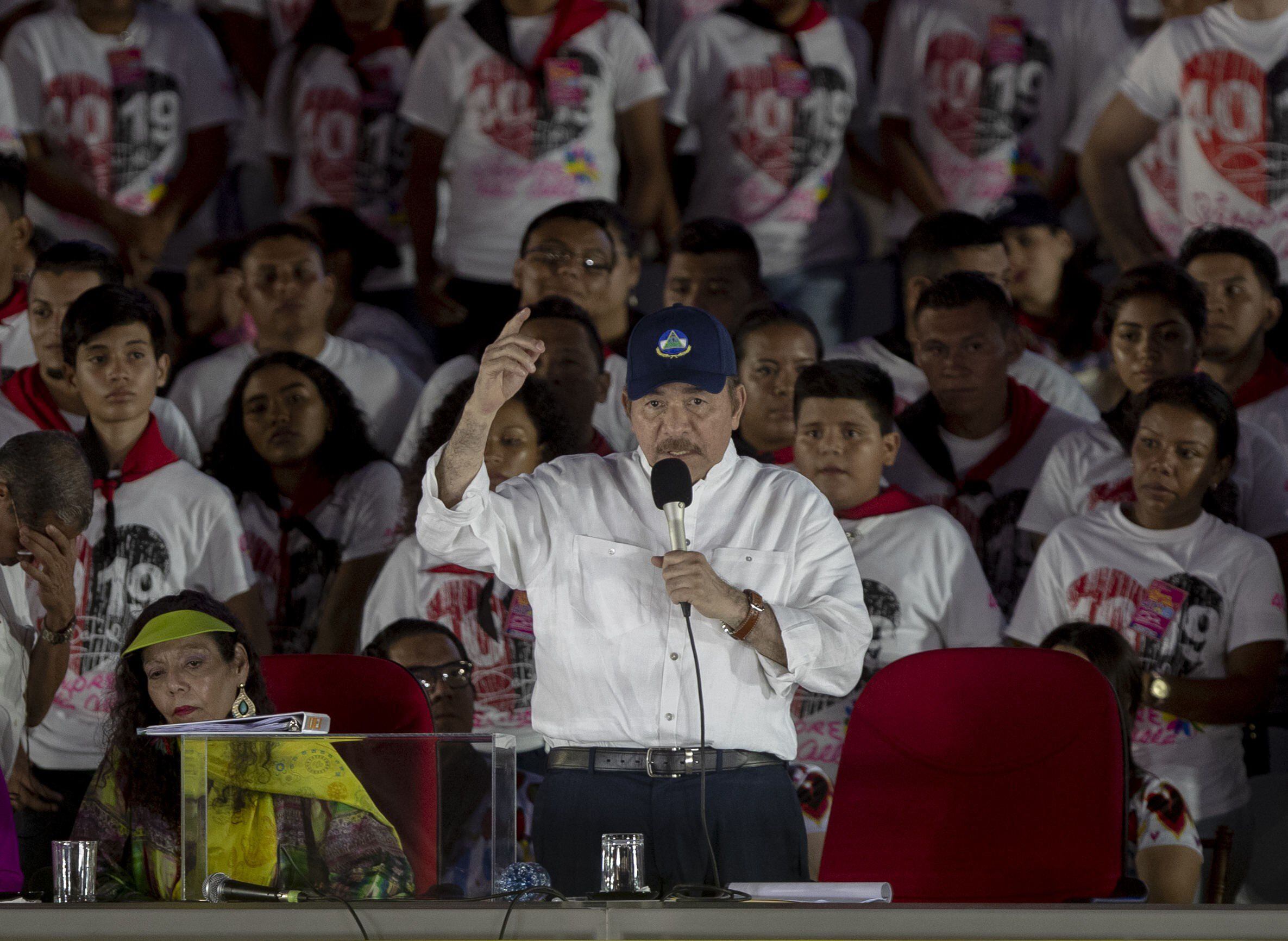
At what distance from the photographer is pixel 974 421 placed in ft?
16.9

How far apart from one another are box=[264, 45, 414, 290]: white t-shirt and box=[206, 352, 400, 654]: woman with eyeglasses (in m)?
1.35

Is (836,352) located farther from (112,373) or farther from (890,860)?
(890,860)

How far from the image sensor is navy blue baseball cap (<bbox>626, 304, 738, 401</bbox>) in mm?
3123

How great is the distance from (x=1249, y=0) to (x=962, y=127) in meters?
1.09

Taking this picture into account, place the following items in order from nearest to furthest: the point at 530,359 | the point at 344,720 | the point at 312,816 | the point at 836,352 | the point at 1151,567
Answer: the point at 312,816 → the point at 530,359 → the point at 344,720 → the point at 1151,567 → the point at 836,352

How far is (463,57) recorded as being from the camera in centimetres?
616

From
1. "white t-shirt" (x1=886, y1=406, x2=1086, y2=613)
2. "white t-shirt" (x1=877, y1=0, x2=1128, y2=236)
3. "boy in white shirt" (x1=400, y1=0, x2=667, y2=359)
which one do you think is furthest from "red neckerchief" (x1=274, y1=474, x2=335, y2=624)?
"white t-shirt" (x1=877, y1=0, x2=1128, y2=236)

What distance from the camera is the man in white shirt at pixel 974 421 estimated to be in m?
4.99

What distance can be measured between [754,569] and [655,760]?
1.31 ft

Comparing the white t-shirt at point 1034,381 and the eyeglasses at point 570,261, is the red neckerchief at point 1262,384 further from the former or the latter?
the eyeglasses at point 570,261

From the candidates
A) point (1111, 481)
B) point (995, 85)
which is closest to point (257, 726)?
point (1111, 481)

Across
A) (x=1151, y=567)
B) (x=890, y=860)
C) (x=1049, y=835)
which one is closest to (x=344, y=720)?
(x=890, y=860)

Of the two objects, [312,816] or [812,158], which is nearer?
[312,816]

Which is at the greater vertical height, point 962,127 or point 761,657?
point 962,127
